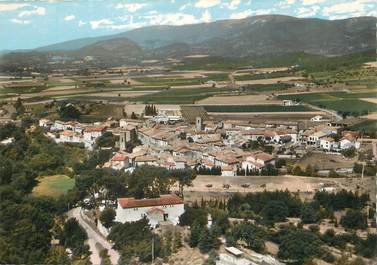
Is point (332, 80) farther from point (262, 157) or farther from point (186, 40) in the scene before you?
point (262, 157)

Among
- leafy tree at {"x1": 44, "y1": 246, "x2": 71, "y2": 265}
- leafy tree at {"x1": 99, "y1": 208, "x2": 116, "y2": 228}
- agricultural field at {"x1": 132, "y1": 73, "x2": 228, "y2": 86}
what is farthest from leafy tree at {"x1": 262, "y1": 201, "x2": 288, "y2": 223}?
agricultural field at {"x1": 132, "y1": 73, "x2": 228, "y2": 86}

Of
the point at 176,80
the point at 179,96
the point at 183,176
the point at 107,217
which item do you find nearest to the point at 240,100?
the point at 179,96

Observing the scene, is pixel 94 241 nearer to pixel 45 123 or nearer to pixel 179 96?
pixel 45 123

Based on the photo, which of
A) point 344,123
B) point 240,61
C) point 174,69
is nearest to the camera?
point 344,123

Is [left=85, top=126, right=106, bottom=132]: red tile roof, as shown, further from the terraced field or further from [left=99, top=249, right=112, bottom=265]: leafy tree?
[left=99, top=249, right=112, bottom=265]: leafy tree

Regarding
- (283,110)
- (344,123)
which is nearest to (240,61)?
(283,110)

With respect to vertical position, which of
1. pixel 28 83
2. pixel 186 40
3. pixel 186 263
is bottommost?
pixel 186 263
